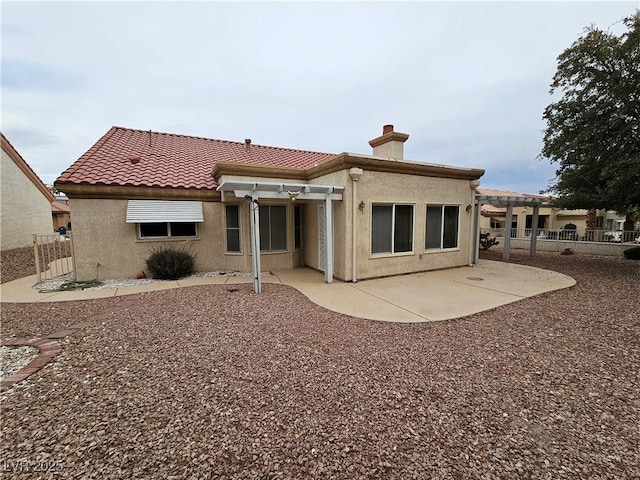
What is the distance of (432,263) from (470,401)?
850cm

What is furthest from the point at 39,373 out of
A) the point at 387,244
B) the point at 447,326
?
the point at 387,244

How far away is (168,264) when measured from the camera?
990 centimetres

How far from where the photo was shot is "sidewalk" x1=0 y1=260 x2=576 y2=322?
21.4 feet

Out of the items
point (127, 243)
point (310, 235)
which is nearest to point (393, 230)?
point (310, 235)

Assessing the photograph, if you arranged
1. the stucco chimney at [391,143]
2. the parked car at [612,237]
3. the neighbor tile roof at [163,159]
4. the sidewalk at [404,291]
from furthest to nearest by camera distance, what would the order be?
the parked car at [612,237] < the stucco chimney at [391,143] < the neighbor tile roof at [163,159] < the sidewalk at [404,291]

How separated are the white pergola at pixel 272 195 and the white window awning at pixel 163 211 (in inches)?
100

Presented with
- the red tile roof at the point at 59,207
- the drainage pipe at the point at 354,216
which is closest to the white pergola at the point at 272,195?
the drainage pipe at the point at 354,216

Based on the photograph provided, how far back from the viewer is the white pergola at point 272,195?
8141mm

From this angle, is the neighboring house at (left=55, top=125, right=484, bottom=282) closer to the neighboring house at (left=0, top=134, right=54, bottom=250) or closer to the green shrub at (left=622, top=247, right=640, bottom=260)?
the neighboring house at (left=0, top=134, right=54, bottom=250)

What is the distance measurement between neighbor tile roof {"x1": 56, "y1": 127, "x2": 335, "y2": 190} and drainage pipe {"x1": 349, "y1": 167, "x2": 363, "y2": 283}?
5.25 metres

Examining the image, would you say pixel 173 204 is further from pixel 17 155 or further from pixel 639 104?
pixel 639 104

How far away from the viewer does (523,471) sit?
229 centimetres

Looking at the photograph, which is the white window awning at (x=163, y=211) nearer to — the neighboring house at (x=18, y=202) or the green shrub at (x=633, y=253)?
the neighboring house at (x=18, y=202)

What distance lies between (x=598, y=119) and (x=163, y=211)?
1705cm
